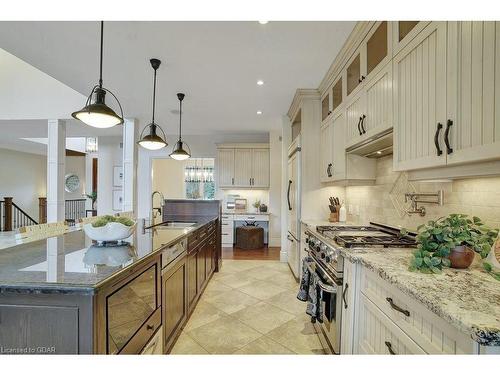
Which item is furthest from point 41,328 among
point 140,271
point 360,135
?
point 360,135

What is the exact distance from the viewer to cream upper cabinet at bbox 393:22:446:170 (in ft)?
4.23

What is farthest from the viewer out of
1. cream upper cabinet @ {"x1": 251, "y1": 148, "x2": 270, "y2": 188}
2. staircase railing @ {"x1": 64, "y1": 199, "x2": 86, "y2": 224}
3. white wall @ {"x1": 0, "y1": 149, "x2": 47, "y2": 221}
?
staircase railing @ {"x1": 64, "y1": 199, "x2": 86, "y2": 224}

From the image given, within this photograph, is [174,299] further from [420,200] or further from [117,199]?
[117,199]

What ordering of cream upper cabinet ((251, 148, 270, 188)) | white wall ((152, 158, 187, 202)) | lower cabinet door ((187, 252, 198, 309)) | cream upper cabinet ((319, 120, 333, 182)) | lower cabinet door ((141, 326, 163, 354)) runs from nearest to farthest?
1. lower cabinet door ((141, 326, 163, 354))
2. lower cabinet door ((187, 252, 198, 309))
3. cream upper cabinet ((319, 120, 333, 182))
4. cream upper cabinet ((251, 148, 270, 188))
5. white wall ((152, 158, 187, 202))

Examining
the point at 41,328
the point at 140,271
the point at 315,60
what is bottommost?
the point at 41,328

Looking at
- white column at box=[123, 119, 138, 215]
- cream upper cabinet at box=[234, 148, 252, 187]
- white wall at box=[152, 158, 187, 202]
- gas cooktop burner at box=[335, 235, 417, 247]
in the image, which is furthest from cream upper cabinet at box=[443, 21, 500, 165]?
white wall at box=[152, 158, 187, 202]

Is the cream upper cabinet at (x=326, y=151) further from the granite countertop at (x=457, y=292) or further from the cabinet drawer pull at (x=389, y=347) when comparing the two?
the cabinet drawer pull at (x=389, y=347)

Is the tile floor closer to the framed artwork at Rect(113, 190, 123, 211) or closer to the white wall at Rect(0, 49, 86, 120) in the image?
the white wall at Rect(0, 49, 86, 120)

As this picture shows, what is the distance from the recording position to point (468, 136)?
1118 millimetres

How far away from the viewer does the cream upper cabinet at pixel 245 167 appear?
6348 mm

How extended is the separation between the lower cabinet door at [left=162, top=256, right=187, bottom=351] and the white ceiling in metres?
2.06

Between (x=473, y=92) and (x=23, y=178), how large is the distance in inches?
466
